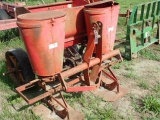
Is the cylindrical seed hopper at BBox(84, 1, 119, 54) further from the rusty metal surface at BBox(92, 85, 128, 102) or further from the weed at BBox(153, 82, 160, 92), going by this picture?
the weed at BBox(153, 82, 160, 92)

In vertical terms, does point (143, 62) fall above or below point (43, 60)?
below

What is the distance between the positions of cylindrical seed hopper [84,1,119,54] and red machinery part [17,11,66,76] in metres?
0.63

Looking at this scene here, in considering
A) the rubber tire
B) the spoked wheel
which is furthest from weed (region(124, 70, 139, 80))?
the rubber tire

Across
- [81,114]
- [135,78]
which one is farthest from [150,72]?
[81,114]

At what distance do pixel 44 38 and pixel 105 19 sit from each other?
117cm

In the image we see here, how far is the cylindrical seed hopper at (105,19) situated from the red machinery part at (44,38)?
2.06ft

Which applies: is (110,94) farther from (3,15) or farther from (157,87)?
(3,15)

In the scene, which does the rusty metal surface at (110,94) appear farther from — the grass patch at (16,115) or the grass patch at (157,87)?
the grass patch at (16,115)

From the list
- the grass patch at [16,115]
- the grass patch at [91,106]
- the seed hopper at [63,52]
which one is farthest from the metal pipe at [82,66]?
the grass patch at [16,115]

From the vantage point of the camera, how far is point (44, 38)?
3051 mm

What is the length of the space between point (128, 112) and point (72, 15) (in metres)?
1.82

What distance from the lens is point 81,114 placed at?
365 cm

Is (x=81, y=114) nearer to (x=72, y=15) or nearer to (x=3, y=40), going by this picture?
(x=72, y=15)

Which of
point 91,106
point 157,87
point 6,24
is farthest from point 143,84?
point 6,24
